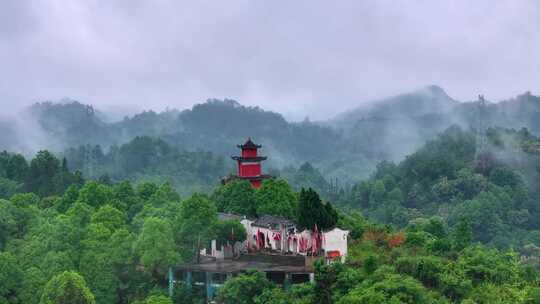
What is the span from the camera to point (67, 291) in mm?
31438

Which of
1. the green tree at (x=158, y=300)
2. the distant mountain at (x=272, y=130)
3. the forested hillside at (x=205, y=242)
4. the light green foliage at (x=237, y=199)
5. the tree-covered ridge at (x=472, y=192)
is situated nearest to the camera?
the green tree at (x=158, y=300)

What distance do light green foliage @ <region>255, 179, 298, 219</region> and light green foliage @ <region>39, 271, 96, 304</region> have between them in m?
9.44

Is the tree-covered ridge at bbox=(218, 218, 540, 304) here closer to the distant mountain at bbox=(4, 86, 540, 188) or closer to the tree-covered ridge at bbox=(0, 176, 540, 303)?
the tree-covered ridge at bbox=(0, 176, 540, 303)

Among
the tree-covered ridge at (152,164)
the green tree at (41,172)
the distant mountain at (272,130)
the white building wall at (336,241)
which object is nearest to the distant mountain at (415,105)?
the distant mountain at (272,130)

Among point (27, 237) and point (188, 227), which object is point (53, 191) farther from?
point (188, 227)

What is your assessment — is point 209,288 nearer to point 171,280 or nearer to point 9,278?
point 171,280

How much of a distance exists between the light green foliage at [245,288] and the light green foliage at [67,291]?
5070 millimetres

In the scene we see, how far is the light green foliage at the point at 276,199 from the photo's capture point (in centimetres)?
3856

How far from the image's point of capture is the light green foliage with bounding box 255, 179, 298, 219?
38562 millimetres

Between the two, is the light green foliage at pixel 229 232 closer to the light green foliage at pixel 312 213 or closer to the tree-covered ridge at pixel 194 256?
the tree-covered ridge at pixel 194 256

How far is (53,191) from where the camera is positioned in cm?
5228

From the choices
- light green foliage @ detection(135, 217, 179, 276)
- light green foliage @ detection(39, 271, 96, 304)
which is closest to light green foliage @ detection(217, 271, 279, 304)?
light green foliage @ detection(135, 217, 179, 276)

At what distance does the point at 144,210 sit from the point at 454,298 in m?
15.2

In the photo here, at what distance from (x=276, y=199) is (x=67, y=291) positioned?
1096 cm
